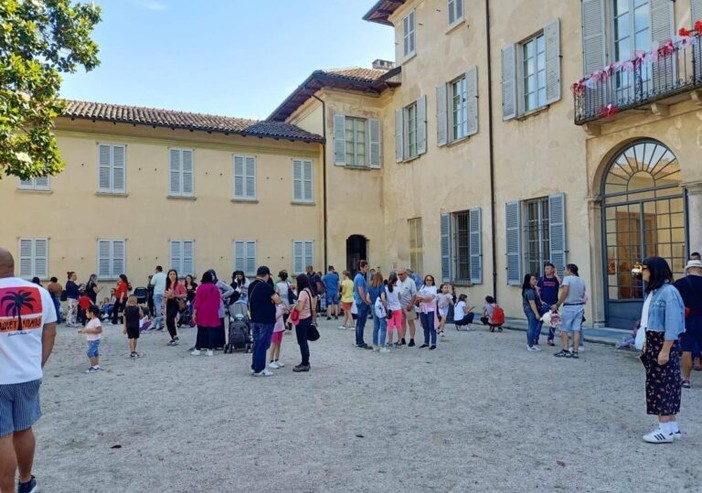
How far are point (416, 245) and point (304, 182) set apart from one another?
522cm

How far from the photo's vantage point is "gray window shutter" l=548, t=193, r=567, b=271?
13.3 metres

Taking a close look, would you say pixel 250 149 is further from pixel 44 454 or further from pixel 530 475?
pixel 530 475

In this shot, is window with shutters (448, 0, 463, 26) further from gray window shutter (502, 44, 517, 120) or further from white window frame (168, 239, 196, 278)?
white window frame (168, 239, 196, 278)

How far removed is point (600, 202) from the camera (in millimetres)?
12586

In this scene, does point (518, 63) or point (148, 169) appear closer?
point (518, 63)

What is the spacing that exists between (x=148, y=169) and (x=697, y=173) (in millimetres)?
16250

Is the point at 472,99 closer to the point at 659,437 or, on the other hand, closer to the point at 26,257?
the point at 659,437

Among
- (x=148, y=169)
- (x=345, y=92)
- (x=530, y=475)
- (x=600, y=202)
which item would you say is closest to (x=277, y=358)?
(x=530, y=475)

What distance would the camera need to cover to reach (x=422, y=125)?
19094 mm

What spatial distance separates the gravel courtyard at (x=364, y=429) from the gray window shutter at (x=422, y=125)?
11.1 m

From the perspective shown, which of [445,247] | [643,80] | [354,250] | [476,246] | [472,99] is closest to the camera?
[643,80]

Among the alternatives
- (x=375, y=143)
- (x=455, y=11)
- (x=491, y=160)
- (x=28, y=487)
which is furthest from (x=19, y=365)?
(x=375, y=143)

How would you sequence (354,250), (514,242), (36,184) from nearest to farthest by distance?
(514,242) < (36,184) < (354,250)

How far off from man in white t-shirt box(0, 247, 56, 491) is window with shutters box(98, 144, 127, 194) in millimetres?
15659
